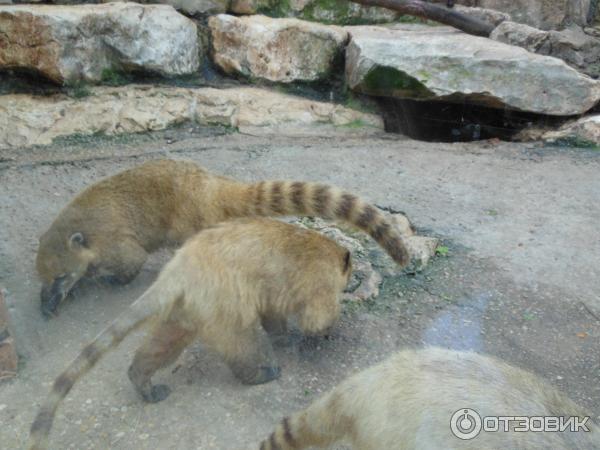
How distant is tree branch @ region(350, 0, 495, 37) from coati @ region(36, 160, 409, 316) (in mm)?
4042

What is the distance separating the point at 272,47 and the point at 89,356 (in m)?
4.58

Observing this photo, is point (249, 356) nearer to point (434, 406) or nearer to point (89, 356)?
point (89, 356)

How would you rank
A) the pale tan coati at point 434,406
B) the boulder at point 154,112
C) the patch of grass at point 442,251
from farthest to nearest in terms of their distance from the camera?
the boulder at point 154,112
the patch of grass at point 442,251
the pale tan coati at point 434,406

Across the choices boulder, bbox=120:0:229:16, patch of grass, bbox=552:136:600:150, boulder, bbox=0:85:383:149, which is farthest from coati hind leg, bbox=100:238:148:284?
patch of grass, bbox=552:136:600:150

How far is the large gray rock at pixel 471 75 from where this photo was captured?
6.04 m

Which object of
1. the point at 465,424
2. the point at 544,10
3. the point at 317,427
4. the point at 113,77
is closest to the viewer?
the point at 465,424

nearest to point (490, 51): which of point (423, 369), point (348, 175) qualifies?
point (348, 175)

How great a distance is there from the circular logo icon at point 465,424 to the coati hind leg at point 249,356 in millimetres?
1283

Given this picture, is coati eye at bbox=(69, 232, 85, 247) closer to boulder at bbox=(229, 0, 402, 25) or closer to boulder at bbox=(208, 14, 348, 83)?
boulder at bbox=(208, 14, 348, 83)

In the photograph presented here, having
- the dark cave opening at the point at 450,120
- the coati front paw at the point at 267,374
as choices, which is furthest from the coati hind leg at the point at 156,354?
the dark cave opening at the point at 450,120

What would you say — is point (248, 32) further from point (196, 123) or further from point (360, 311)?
point (360, 311)

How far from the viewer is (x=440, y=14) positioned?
721cm

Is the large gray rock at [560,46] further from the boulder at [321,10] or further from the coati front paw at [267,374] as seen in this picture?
the coati front paw at [267,374]

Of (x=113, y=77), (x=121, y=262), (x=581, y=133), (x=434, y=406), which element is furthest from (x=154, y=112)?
(x=434, y=406)
